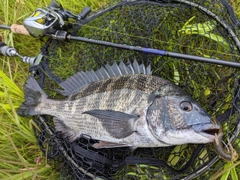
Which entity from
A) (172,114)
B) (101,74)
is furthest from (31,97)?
(172,114)

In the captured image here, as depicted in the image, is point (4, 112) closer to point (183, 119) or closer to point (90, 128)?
point (90, 128)

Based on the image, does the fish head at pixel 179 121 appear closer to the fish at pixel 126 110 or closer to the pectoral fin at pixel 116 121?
the fish at pixel 126 110

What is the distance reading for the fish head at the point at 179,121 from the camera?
2002 mm

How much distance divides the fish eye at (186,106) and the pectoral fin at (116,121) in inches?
12.8

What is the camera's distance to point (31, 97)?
2.71 metres

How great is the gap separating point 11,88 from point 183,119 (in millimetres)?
1742

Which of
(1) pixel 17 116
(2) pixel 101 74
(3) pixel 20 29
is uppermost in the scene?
(3) pixel 20 29

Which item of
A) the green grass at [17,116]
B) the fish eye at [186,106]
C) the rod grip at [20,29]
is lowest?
the green grass at [17,116]

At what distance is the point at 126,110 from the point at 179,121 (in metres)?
0.40

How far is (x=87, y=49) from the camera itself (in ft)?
9.53

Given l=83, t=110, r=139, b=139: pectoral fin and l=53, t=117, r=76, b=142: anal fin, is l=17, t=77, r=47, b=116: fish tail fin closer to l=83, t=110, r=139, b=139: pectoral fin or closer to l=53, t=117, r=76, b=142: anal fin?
l=53, t=117, r=76, b=142: anal fin

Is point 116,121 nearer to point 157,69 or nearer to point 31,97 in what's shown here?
point 157,69

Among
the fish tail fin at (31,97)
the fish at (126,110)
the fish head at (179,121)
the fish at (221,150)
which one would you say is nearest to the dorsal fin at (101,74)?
the fish at (126,110)

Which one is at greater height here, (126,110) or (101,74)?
(101,74)
